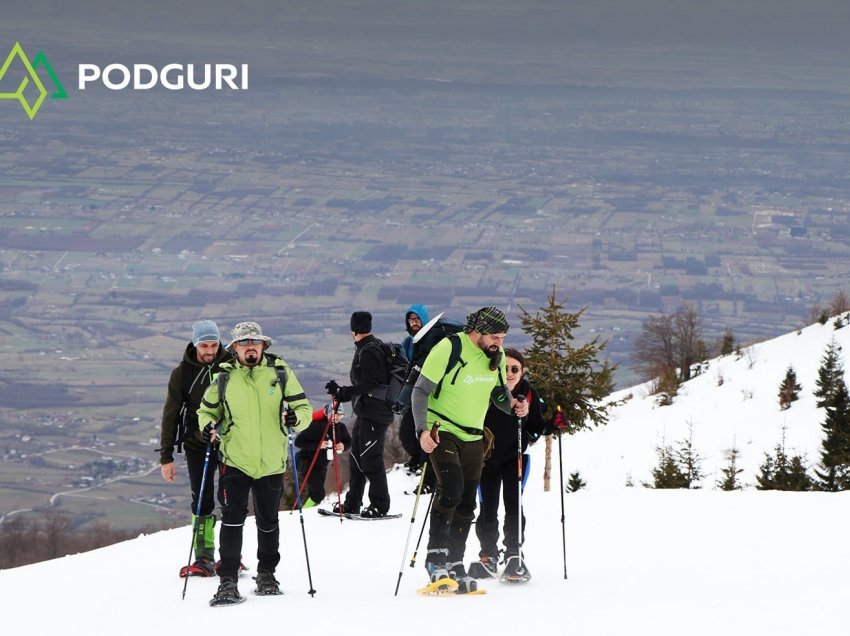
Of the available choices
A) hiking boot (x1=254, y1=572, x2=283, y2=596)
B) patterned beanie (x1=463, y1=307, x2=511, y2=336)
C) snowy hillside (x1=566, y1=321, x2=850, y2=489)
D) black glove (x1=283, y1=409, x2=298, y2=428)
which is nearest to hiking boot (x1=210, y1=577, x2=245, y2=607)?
hiking boot (x1=254, y1=572, x2=283, y2=596)

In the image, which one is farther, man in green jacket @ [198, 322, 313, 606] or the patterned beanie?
the patterned beanie

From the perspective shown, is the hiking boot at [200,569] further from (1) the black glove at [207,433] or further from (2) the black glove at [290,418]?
(2) the black glove at [290,418]

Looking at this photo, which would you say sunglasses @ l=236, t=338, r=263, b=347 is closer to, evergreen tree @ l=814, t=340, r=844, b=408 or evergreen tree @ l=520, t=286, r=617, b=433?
evergreen tree @ l=520, t=286, r=617, b=433

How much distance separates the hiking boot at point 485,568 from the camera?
10.4 metres

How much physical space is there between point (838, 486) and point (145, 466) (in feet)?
464

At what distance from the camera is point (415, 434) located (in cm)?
970

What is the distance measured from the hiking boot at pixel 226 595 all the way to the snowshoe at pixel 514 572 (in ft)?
6.46

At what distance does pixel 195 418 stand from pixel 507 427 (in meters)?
2.34

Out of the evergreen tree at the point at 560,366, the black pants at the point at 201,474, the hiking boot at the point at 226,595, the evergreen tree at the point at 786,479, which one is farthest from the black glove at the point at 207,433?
the evergreen tree at the point at 786,479

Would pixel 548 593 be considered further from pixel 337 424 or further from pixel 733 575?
pixel 337 424

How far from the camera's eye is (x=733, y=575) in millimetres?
10484

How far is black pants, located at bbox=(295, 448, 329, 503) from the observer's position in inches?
575

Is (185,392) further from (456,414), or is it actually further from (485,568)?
(485,568)

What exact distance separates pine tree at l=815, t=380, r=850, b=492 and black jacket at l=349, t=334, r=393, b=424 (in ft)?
47.6
